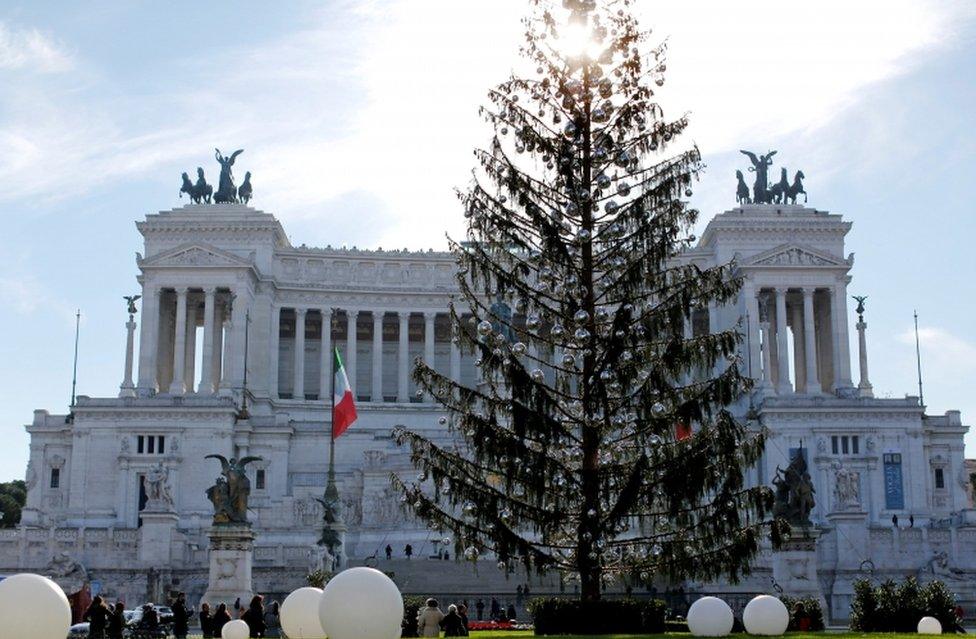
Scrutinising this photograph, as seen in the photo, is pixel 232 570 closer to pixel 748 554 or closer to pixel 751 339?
pixel 748 554

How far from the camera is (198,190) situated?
105500 millimetres

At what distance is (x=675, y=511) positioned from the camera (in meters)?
29.5

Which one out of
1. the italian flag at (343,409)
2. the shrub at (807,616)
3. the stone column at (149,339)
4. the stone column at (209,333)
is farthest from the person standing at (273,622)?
the stone column at (209,333)

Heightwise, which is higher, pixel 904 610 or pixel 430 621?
pixel 904 610

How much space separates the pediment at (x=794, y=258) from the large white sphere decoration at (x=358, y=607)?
263ft

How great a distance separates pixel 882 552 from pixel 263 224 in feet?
178

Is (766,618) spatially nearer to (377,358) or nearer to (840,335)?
(840,335)

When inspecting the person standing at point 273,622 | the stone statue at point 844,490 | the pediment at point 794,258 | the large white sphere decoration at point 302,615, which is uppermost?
the pediment at point 794,258

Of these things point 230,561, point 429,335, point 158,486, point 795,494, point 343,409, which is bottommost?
point 230,561

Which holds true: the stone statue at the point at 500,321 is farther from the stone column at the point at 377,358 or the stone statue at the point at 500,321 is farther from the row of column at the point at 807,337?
the stone column at the point at 377,358

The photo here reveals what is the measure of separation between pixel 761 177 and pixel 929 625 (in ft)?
255

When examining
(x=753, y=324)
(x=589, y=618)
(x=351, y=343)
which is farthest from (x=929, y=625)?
(x=351, y=343)

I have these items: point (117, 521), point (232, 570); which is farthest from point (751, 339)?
point (232, 570)

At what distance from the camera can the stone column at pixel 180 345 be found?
97125 mm
